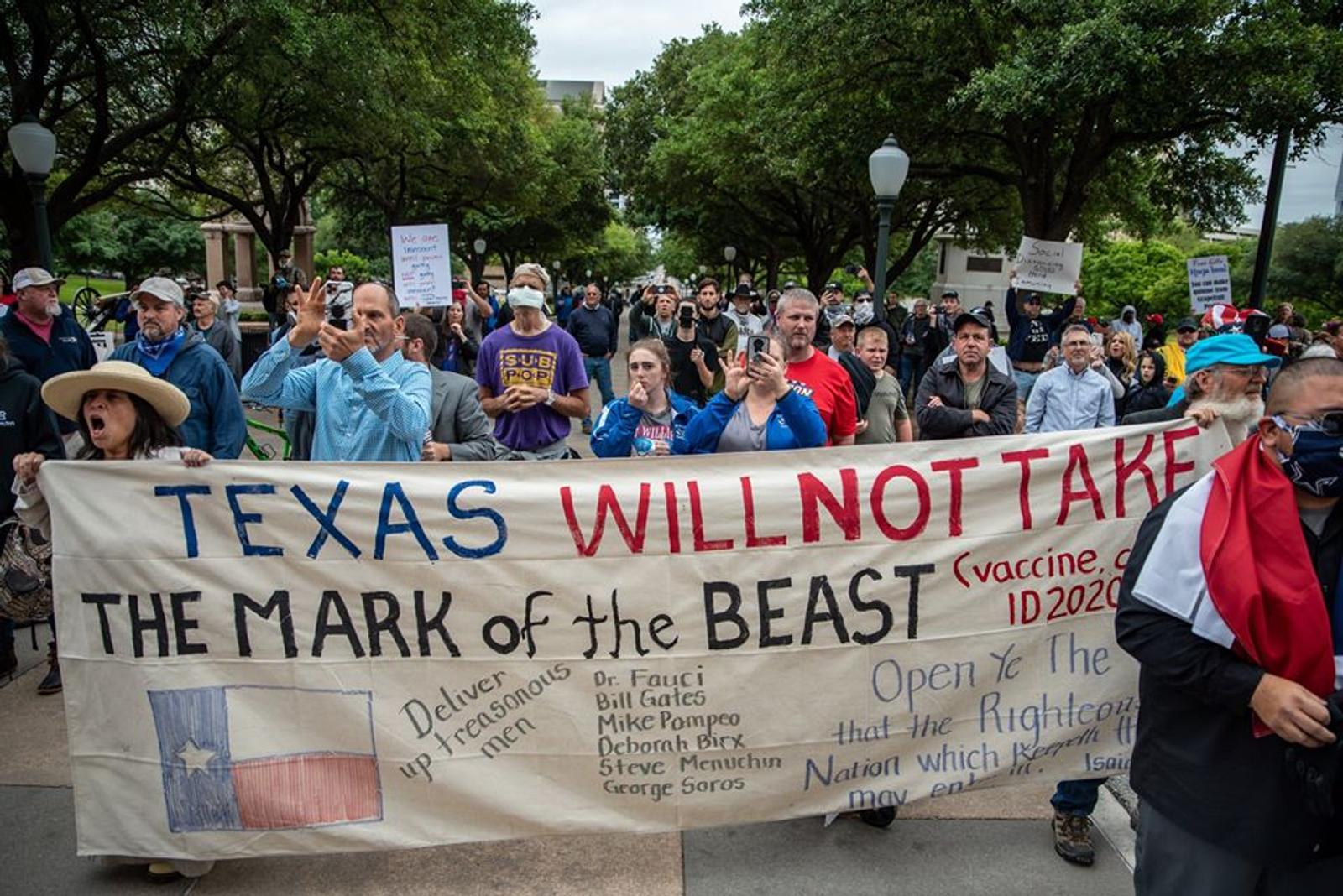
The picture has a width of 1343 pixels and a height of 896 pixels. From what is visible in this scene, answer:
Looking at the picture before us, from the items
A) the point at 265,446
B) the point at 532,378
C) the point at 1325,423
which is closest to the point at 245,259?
A: the point at 265,446

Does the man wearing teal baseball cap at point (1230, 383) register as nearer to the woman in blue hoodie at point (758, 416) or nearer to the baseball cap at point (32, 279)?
the woman in blue hoodie at point (758, 416)

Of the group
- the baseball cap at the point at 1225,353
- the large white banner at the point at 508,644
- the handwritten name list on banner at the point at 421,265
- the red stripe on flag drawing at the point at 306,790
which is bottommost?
the red stripe on flag drawing at the point at 306,790

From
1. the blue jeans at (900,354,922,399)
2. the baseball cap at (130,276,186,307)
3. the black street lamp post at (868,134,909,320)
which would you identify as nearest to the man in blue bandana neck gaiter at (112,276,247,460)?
the baseball cap at (130,276,186,307)

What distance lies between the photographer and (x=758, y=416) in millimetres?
3766

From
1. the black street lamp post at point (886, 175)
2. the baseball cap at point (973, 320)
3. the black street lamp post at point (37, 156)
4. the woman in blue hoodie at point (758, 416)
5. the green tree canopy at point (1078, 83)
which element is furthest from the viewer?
the green tree canopy at point (1078, 83)

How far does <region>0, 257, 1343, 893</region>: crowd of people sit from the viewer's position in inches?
82.3

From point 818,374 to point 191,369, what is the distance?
3.00 meters

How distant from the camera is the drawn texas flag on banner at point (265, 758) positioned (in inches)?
121

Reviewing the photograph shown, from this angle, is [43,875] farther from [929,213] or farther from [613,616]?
[929,213]

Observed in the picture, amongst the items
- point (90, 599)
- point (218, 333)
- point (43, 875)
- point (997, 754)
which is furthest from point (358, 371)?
point (218, 333)

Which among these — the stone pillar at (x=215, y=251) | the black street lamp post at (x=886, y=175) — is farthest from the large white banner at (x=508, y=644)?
the stone pillar at (x=215, y=251)

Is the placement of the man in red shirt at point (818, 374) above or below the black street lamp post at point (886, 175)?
below

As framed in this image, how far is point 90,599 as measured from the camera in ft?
10.1

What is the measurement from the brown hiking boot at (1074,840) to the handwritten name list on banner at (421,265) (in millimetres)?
7791
